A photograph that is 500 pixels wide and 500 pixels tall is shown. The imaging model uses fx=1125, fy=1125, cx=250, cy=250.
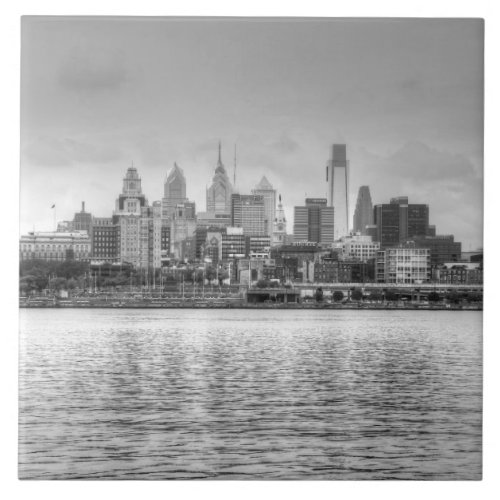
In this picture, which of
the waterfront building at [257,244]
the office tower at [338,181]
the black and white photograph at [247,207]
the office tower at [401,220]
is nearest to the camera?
the black and white photograph at [247,207]

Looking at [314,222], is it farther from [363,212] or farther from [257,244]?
[257,244]

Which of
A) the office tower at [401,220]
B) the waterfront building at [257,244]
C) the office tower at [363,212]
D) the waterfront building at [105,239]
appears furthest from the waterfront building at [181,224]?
the office tower at [401,220]

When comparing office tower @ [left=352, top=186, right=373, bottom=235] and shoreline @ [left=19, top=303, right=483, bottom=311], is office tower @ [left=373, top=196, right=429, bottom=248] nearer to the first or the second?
office tower @ [left=352, top=186, right=373, bottom=235]

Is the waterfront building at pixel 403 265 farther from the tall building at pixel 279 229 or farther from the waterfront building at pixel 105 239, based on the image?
the waterfront building at pixel 105 239

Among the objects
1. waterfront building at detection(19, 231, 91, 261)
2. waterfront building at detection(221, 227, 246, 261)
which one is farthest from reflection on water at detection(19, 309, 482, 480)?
waterfront building at detection(221, 227, 246, 261)

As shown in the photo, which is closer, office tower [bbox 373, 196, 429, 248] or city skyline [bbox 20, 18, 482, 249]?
city skyline [bbox 20, 18, 482, 249]

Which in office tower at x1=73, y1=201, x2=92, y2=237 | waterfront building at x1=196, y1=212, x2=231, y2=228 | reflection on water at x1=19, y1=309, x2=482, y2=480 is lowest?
reflection on water at x1=19, y1=309, x2=482, y2=480

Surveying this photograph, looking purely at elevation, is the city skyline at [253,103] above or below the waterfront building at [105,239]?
above
